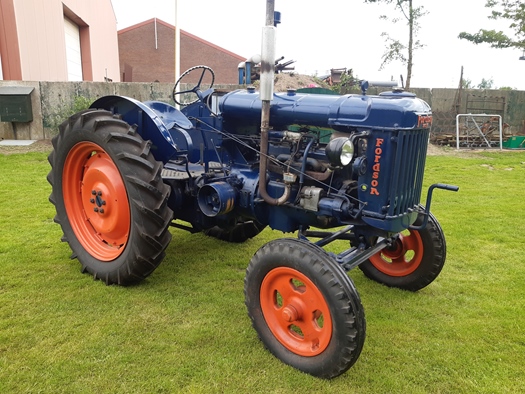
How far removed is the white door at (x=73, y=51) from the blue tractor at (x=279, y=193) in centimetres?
1464

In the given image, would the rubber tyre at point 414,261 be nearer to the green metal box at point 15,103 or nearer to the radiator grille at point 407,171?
the radiator grille at point 407,171

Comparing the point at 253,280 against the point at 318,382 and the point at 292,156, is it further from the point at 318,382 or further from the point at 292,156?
the point at 292,156

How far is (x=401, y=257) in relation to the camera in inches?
129

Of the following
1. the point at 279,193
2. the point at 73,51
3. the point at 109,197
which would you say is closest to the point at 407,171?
the point at 279,193

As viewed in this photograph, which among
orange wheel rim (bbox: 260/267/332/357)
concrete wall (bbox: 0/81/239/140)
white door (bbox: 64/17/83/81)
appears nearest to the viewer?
orange wheel rim (bbox: 260/267/332/357)

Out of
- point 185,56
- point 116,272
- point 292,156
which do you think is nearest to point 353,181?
point 292,156

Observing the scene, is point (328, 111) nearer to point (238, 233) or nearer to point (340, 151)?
point (340, 151)

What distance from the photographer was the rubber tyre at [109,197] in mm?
2902

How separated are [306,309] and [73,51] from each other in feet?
59.0

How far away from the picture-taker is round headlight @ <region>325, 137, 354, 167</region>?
7.53 ft

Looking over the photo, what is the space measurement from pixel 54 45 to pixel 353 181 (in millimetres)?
13731

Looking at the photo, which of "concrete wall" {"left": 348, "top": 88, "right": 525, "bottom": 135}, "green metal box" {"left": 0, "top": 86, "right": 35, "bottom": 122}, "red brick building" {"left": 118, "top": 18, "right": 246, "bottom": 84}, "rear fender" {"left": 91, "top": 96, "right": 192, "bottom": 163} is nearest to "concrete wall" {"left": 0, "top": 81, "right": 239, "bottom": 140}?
"green metal box" {"left": 0, "top": 86, "right": 35, "bottom": 122}

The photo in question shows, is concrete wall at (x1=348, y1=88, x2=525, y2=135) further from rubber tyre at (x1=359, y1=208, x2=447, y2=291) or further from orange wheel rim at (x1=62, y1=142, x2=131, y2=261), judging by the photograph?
orange wheel rim at (x1=62, y1=142, x2=131, y2=261)

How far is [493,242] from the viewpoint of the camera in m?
4.26
